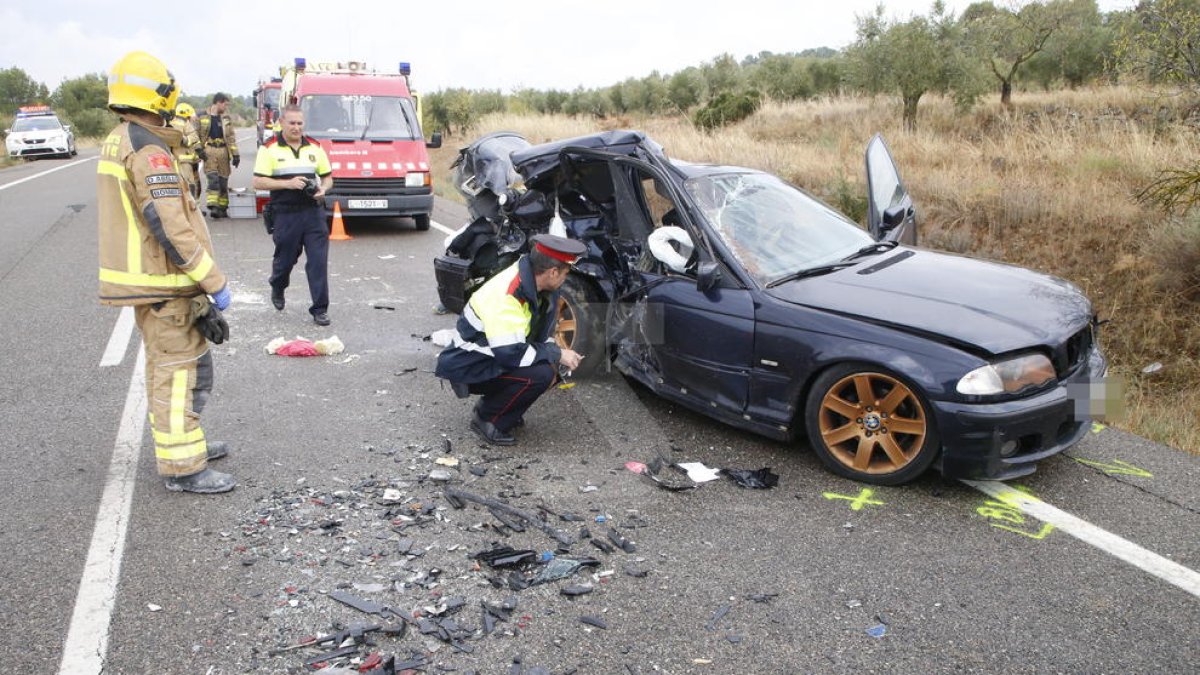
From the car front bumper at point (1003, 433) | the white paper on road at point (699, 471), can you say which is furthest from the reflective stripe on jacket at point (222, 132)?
the car front bumper at point (1003, 433)

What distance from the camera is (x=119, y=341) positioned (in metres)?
6.85

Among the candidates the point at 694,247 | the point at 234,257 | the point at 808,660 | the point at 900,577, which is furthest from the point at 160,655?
the point at 234,257

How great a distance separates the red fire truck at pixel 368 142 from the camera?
12.0 metres

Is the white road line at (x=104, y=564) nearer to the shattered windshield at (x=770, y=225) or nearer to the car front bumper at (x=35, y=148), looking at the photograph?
the shattered windshield at (x=770, y=225)

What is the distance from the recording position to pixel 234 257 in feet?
34.7

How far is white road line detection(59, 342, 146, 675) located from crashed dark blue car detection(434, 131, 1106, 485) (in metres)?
2.75

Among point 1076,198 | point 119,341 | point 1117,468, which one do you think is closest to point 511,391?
point 1117,468

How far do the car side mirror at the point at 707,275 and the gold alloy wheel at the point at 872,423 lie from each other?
0.89 metres

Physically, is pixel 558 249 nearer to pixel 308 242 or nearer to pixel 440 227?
pixel 308 242

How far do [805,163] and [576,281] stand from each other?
7584 millimetres

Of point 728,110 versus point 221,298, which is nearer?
point 221,298

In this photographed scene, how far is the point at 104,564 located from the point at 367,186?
A: 9.19 metres

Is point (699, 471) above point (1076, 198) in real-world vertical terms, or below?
below

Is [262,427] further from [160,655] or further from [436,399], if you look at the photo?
[160,655]
